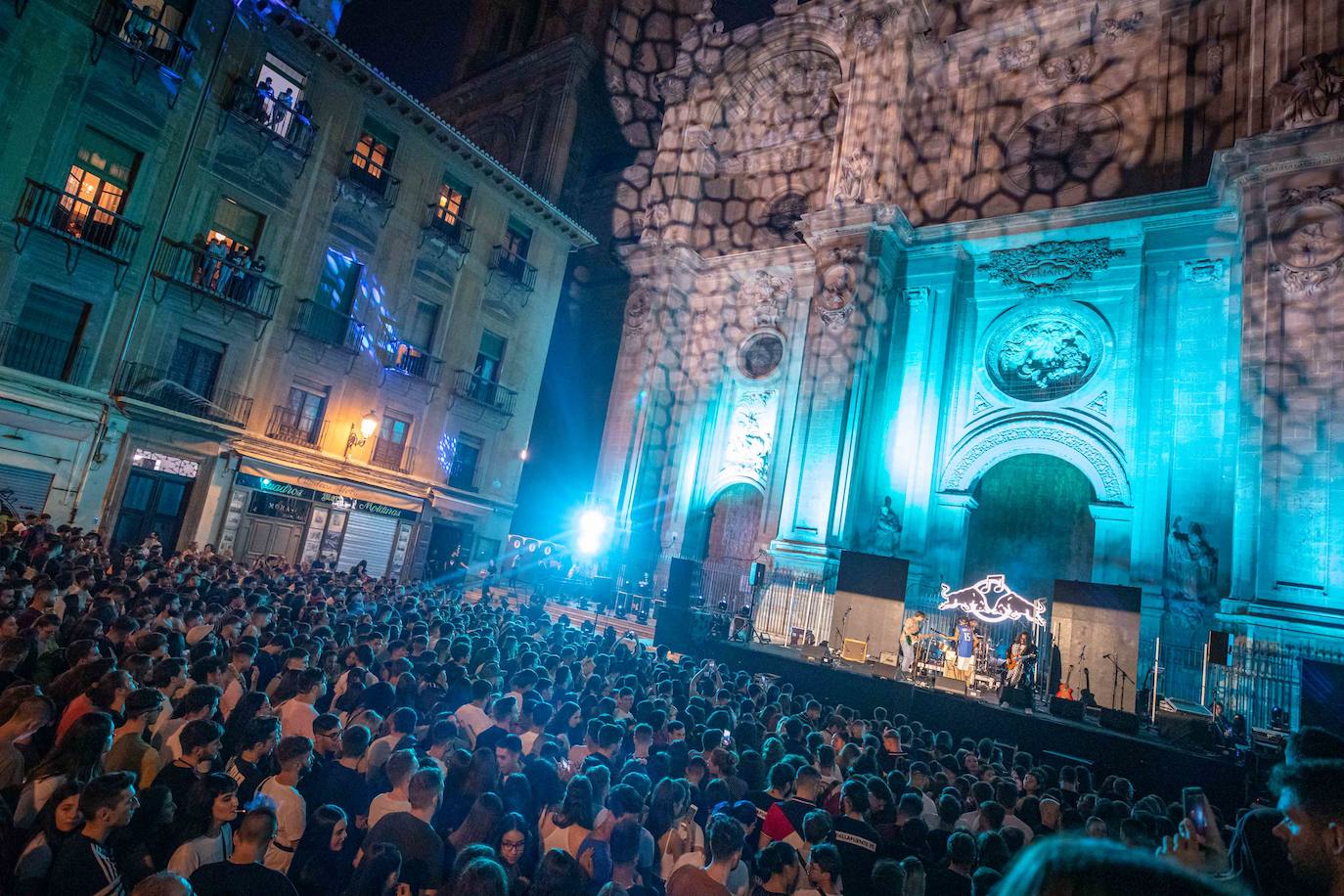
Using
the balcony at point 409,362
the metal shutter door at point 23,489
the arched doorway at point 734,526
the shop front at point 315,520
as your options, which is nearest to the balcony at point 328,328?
the balcony at point 409,362

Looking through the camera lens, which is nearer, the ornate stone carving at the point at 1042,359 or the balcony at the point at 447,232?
the ornate stone carving at the point at 1042,359

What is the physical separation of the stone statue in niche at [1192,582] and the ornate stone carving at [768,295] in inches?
522

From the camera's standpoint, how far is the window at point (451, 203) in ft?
78.6

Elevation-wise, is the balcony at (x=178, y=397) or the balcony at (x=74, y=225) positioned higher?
the balcony at (x=74, y=225)

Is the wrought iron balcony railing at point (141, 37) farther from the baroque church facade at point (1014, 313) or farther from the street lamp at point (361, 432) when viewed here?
the baroque church facade at point (1014, 313)

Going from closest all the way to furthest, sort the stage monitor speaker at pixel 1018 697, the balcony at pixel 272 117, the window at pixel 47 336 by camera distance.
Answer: the stage monitor speaker at pixel 1018 697 < the window at pixel 47 336 < the balcony at pixel 272 117

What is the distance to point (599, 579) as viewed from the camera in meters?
22.2

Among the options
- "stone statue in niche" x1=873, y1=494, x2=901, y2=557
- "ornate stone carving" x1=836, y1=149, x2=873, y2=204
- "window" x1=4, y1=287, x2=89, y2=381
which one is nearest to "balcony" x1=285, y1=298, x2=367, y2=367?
"window" x1=4, y1=287, x2=89, y2=381

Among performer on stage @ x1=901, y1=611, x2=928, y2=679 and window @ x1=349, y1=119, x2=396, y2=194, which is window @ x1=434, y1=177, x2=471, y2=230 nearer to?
window @ x1=349, y1=119, x2=396, y2=194

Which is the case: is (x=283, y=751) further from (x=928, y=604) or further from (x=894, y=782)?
(x=928, y=604)

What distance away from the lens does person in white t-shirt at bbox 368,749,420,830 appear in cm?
390

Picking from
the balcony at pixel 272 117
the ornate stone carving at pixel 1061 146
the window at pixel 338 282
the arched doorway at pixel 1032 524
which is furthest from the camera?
the window at pixel 338 282

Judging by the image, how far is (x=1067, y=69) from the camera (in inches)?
822

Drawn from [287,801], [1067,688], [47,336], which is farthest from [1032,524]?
[47,336]
